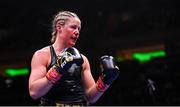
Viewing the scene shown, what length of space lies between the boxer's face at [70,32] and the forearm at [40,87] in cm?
34

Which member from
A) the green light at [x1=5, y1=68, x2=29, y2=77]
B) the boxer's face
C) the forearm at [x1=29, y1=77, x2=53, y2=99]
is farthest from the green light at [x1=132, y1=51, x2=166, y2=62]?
the forearm at [x1=29, y1=77, x2=53, y2=99]

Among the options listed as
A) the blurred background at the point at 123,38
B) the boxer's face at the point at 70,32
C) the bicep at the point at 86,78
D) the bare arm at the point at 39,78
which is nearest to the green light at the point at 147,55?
the blurred background at the point at 123,38

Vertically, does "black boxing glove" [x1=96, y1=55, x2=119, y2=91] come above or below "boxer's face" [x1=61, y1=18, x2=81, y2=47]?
below

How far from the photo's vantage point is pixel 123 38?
8383mm

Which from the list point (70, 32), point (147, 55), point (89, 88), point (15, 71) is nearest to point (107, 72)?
point (89, 88)

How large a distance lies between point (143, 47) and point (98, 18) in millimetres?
1192

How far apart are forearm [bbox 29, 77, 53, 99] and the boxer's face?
34 cm

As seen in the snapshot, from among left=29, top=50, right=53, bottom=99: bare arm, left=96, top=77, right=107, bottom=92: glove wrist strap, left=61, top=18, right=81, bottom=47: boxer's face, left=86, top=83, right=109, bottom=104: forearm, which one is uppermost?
left=61, top=18, right=81, bottom=47: boxer's face

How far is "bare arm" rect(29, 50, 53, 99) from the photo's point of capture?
214 centimetres

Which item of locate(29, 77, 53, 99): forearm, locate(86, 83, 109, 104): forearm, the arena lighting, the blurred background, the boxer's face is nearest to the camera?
locate(29, 77, 53, 99): forearm

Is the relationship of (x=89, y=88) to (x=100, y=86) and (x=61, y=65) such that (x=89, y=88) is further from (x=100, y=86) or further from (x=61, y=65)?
(x=61, y=65)

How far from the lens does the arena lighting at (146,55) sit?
27.1 feet

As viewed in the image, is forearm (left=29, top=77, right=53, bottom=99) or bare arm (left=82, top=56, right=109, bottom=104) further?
bare arm (left=82, top=56, right=109, bottom=104)

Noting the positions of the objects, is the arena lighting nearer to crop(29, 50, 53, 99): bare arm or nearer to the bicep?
the bicep
